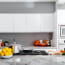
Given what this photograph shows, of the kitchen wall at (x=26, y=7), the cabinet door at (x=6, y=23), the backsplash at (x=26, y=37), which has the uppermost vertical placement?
the kitchen wall at (x=26, y=7)

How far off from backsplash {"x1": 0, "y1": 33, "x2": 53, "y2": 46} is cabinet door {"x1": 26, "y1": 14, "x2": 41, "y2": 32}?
0.42 metres

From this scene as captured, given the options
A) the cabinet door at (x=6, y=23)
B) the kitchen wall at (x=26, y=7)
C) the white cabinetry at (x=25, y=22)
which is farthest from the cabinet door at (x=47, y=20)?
the cabinet door at (x=6, y=23)

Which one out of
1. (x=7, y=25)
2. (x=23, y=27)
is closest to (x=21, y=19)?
(x=23, y=27)

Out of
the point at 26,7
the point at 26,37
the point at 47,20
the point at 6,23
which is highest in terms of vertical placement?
the point at 26,7

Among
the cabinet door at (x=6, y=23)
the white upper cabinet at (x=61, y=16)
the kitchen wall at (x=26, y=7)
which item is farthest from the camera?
the kitchen wall at (x=26, y=7)

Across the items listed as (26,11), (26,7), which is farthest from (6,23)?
(26,7)

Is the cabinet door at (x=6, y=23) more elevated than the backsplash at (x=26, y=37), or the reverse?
the cabinet door at (x=6, y=23)

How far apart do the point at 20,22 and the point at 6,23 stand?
0.52 metres

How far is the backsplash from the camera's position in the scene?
4414 mm

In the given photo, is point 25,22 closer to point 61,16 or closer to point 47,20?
point 47,20

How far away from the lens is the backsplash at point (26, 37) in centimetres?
441

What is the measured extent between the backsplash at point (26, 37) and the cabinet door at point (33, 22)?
0.42 m

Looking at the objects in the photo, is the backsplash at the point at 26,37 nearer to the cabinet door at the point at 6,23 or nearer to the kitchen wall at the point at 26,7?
the cabinet door at the point at 6,23

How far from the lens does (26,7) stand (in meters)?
4.43
